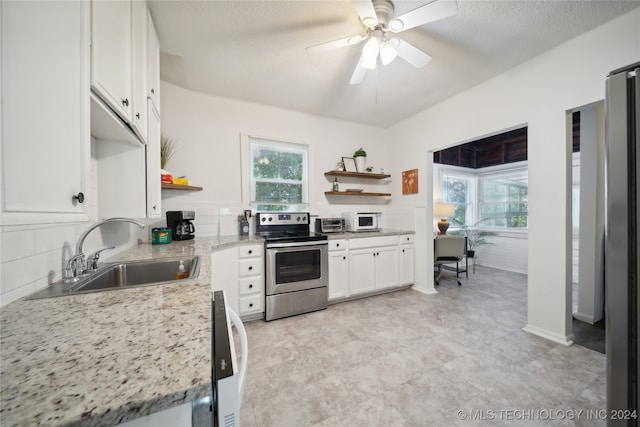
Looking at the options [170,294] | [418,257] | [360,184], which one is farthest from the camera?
[360,184]

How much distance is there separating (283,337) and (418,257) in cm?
224

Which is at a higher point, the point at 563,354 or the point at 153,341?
the point at 153,341

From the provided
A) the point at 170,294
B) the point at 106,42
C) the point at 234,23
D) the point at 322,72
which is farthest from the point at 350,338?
the point at 234,23

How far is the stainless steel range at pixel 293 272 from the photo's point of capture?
2436mm

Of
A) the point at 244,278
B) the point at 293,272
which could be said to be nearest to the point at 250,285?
the point at 244,278

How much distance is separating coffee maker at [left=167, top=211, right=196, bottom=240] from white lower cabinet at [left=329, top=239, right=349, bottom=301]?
5.17 feet

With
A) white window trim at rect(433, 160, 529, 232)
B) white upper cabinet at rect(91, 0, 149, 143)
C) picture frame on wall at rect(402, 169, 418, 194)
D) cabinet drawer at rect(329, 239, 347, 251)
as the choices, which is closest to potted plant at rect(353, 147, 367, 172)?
picture frame on wall at rect(402, 169, 418, 194)

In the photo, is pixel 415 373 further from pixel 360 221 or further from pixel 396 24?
pixel 396 24

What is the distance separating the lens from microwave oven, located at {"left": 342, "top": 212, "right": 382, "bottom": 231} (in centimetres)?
326

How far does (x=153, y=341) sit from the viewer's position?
567mm

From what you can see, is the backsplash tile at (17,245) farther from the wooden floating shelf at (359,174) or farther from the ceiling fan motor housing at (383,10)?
the wooden floating shelf at (359,174)

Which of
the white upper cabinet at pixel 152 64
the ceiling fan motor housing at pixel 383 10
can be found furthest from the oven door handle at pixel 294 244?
the ceiling fan motor housing at pixel 383 10

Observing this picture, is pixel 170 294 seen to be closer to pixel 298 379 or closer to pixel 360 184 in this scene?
pixel 298 379

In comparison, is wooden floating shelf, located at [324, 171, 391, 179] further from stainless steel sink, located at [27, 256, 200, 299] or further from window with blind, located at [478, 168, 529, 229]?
window with blind, located at [478, 168, 529, 229]
